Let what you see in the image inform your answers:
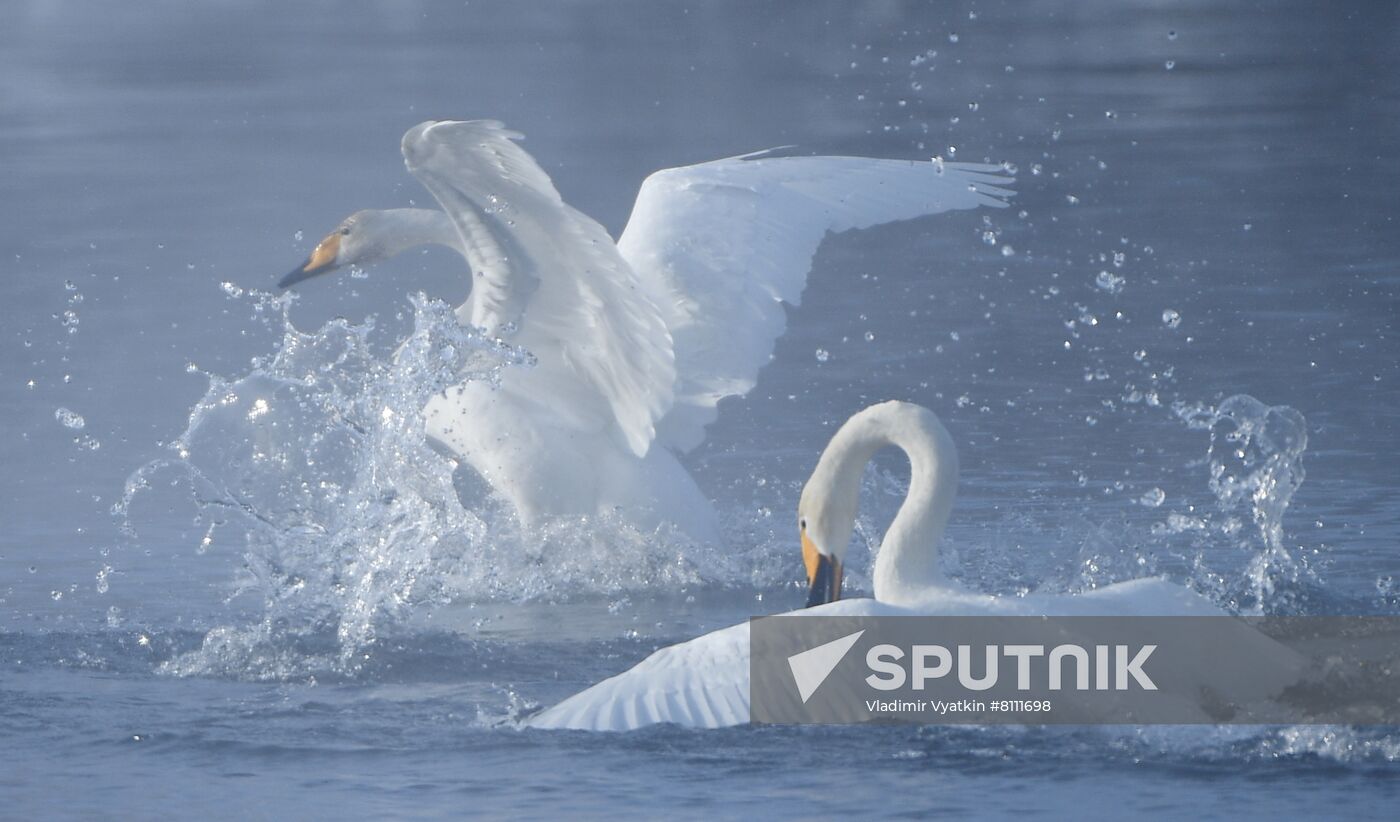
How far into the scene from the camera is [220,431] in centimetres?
773

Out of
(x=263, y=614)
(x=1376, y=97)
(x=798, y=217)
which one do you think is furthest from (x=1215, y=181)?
(x=263, y=614)

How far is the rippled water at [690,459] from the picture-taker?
4883mm

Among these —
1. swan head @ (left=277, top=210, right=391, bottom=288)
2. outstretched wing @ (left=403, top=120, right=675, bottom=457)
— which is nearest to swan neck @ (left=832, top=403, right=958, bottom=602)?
outstretched wing @ (left=403, top=120, right=675, bottom=457)

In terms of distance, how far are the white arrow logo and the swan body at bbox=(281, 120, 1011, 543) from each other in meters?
2.17

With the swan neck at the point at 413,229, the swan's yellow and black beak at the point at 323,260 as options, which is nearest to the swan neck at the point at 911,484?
the swan neck at the point at 413,229

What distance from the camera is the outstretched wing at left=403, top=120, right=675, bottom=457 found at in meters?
6.41

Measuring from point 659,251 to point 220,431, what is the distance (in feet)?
5.60

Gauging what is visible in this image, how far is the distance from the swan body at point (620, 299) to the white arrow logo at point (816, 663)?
2174mm

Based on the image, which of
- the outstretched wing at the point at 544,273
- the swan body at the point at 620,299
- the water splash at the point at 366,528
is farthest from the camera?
the swan body at the point at 620,299

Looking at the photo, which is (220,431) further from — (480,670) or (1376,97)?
(1376,97)

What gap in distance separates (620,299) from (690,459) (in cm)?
204

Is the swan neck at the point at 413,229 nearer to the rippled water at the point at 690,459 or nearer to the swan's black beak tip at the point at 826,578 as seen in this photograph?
the rippled water at the point at 690,459

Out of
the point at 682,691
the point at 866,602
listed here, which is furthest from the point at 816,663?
the point at 682,691

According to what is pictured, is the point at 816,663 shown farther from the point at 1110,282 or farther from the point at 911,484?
the point at 1110,282
